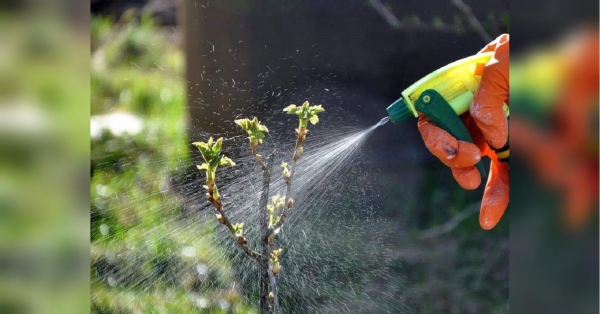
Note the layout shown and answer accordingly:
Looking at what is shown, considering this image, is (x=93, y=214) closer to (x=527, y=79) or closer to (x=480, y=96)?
(x=480, y=96)

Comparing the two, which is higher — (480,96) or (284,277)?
(480,96)

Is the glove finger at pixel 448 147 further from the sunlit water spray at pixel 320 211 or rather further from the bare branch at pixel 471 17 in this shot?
the bare branch at pixel 471 17

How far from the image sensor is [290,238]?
230 centimetres

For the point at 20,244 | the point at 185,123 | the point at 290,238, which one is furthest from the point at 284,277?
the point at 20,244

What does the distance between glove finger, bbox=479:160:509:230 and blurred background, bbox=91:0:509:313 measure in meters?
0.08

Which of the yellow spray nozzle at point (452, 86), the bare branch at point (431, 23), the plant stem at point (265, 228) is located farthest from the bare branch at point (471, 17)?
the plant stem at point (265, 228)

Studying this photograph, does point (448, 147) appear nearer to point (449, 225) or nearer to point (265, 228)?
point (449, 225)

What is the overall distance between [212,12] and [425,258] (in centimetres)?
112

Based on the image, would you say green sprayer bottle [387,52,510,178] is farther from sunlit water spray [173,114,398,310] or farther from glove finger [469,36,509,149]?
sunlit water spray [173,114,398,310]

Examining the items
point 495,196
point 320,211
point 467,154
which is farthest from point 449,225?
point 320,211

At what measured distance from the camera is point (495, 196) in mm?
2104

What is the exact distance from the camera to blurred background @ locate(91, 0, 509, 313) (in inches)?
86.9

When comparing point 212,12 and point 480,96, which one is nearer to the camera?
point 480,96

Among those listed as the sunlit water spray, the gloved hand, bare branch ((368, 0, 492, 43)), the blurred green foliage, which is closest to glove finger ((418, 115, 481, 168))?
the gloved hand
